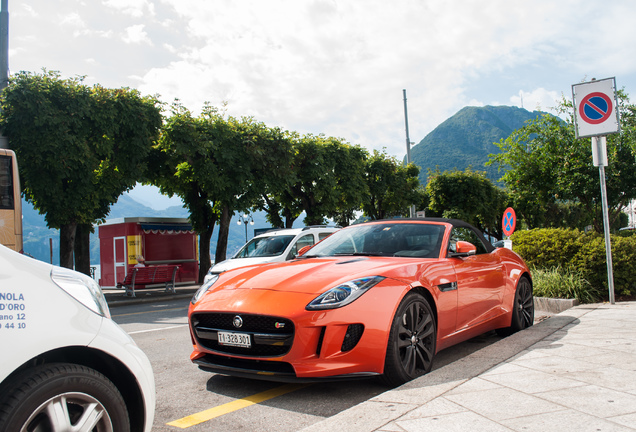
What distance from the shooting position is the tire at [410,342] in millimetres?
4043

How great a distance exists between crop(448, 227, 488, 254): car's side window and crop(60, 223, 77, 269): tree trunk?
1534 cm

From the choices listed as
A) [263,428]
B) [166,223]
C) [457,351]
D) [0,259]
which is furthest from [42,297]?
[166,223]

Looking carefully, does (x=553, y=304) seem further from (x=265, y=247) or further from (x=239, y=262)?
(x=265, y=247)

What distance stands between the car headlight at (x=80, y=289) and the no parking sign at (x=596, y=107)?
314 inches

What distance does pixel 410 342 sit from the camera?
4281mm

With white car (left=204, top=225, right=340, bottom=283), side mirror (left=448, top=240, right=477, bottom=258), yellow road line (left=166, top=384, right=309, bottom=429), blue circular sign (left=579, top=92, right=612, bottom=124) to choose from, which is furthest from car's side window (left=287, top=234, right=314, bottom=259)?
yellow road line (left=166, top=384, right=309, bottom=429)

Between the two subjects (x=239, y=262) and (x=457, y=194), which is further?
(x=457, y=194)

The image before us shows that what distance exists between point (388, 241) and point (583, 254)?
5.68m

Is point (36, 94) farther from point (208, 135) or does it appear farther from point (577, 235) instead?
point (577, 235)

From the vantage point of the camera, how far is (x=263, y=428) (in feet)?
11.4

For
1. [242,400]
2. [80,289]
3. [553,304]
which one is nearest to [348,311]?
[242,400]

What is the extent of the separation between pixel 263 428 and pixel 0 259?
197cm

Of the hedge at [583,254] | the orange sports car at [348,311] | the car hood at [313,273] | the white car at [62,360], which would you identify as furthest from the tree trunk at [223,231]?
the white car at [62,360]

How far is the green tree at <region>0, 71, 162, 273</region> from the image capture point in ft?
52.5
